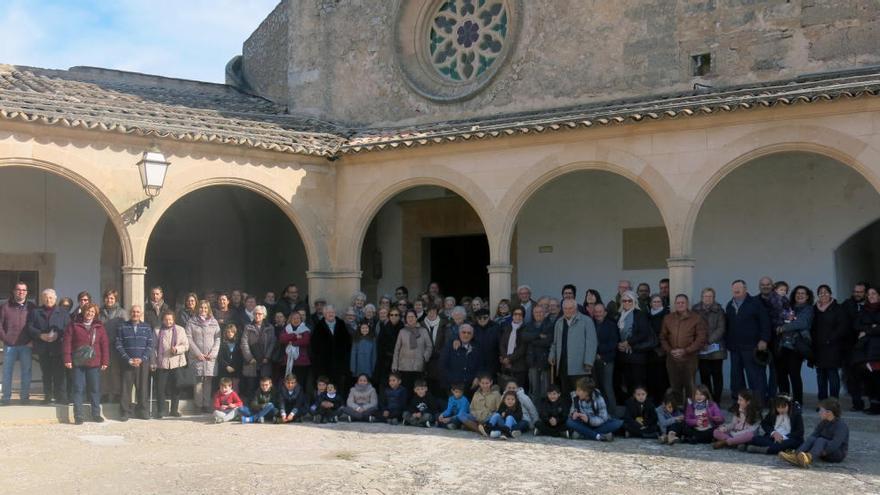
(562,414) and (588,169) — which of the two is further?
(588,169)

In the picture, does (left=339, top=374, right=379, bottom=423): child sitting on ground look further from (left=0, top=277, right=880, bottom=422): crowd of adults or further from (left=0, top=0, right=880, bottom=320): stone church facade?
(left=0, top=0, right=880, bottom=320): stone church facade

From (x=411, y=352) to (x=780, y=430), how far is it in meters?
4.12

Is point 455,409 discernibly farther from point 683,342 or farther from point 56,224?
point 56,224

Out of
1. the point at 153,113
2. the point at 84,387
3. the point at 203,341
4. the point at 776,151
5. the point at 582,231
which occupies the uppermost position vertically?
the point at 153,113

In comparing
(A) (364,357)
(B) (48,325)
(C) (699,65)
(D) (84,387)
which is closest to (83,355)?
(D) (84,387)

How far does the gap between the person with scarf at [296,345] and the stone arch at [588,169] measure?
255 centimetres

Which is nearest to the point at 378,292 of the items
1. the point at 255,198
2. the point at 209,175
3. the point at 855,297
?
the point at 255,198

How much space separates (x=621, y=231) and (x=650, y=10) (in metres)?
2.91

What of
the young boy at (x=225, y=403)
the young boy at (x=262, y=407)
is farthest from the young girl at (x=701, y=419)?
the young boy at (x=225, y=403)

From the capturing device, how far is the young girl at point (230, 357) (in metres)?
11.4

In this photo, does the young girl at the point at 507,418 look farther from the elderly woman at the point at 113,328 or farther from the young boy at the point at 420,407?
the elderly woman at the point at 113,328

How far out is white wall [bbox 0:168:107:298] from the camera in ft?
43.5

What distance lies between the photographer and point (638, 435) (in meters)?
9.70

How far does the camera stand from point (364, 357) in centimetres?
1159
